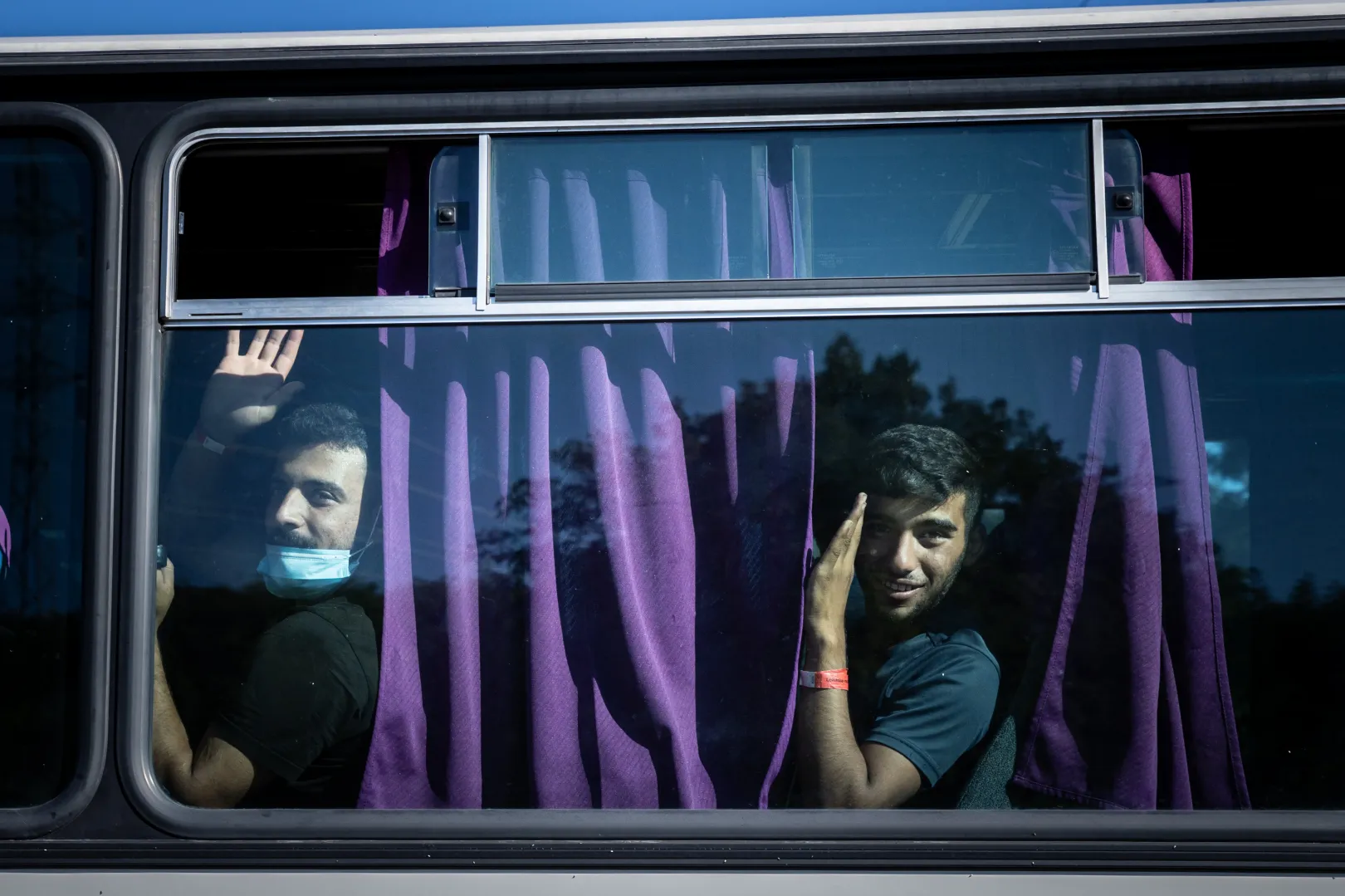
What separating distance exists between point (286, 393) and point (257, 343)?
0.11 metres

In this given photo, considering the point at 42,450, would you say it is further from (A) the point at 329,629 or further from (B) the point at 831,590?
(B) the point at 831,590

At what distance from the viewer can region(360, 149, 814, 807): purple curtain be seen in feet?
6.94

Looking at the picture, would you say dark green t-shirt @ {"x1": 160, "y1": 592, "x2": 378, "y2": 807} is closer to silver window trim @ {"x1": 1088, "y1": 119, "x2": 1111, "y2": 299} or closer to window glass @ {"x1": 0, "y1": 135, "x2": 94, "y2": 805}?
window glass @ {"x1": 0, "y1": 135, "x2": 94, "y2": 805}

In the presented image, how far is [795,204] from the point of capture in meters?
2.15

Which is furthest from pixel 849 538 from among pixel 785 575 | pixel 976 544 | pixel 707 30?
pixel 707 30

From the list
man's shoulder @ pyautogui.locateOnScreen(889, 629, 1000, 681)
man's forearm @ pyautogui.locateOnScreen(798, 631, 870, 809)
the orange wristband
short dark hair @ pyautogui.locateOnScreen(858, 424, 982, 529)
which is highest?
short dark hair @ pyautogui.locateOnScreen(858, 424, 982, 529)

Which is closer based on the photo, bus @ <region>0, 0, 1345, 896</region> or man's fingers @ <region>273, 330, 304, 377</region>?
bus @ <region>0, 0, 1345, 896</region>

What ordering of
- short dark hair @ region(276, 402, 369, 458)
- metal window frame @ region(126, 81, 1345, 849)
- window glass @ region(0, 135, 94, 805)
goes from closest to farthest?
metal window frame @ region(126, 81, 1345, 849) → window glass @ region(0, 135, 94, 805) → short dark hair @ region(276, 402, 369, 458)

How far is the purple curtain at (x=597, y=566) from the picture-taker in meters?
2.12

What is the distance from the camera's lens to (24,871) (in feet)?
6.71

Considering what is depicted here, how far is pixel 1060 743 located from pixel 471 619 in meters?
1.18

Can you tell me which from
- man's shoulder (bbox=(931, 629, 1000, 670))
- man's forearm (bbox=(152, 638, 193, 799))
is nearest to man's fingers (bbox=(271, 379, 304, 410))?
man's forearm (bbox=(152, 638, 193, 799))

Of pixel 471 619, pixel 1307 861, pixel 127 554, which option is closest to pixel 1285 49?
pixel 1307 861

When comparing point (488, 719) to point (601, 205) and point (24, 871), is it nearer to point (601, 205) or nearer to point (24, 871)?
point (24, 871)
